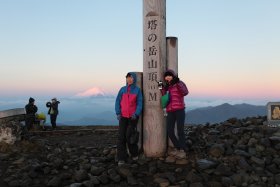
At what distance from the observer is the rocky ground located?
351 inches

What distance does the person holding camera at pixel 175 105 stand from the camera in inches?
384

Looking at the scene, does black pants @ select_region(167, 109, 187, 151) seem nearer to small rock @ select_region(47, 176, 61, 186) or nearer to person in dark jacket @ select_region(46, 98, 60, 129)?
small rock @ select_region(47, 176, 61, 186)

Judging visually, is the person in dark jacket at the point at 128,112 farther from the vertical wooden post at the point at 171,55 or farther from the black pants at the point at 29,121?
the black pants at the point at 29,121

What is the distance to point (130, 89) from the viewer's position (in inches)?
392

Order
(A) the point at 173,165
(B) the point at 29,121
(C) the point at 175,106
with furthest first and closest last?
(B) the point at 29,121, (C) the point at 175,106, (A) the point at 173,165

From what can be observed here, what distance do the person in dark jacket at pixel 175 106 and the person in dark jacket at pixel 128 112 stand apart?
0.71 meters

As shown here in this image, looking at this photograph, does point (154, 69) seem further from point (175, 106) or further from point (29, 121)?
point (29, 121)

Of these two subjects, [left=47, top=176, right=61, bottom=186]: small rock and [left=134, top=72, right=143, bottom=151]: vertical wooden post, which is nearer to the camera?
[left=47, top=176, right=61, bottom=186]: small rock

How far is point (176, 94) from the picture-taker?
976 centimetres

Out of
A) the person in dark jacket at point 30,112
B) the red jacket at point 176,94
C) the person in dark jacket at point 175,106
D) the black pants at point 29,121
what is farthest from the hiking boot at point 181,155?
the person in dark jacket at point 30,112

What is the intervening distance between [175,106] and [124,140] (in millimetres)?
1576

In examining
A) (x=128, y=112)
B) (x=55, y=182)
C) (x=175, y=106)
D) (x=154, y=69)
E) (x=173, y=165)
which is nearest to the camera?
(x=55, y=182)

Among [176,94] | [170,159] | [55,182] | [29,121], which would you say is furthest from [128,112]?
[29,121]

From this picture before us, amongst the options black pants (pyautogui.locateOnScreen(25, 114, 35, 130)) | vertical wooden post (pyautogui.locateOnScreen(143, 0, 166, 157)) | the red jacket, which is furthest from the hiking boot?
black pants (pyautogui.locateOnScreen(25, 114, 35, 130))
